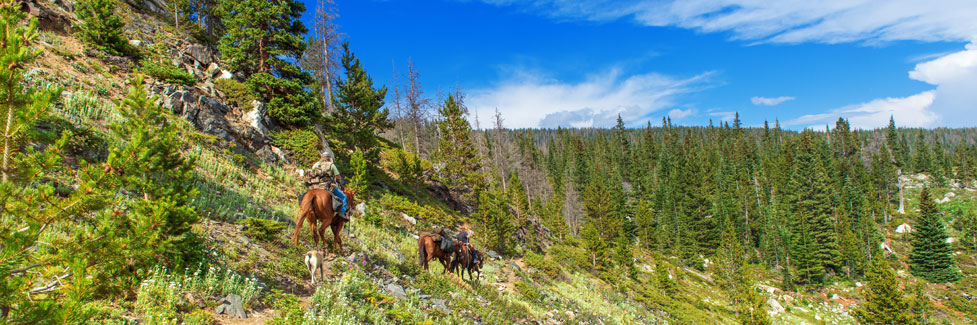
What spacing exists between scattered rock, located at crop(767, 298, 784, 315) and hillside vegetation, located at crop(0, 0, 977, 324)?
1429 mm

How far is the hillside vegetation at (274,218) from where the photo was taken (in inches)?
152

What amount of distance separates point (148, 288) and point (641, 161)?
105723 millimetres

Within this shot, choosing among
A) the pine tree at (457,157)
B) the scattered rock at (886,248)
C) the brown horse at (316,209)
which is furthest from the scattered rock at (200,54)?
the scattered rock at (886,248)

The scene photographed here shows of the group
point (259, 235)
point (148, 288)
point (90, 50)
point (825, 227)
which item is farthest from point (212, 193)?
point (825, 227)

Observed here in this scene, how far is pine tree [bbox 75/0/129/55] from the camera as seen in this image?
17.8 meters

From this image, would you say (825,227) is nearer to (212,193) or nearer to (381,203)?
(381,203)

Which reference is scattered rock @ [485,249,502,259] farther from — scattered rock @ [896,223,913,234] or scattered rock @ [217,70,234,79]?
scattered rock @ [896,223,913,234]

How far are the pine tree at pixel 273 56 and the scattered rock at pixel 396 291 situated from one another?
50.1 ft

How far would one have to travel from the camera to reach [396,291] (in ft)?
30.5

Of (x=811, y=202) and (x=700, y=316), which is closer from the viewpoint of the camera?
(x=700, y=316)

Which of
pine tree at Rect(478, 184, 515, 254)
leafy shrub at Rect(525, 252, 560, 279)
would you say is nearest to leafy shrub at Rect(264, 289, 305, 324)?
pine tree at Rect(478, 184, 515, 254)

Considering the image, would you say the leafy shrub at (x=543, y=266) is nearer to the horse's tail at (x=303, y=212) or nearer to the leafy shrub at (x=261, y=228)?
the horse's tail at (x=303, y=212)

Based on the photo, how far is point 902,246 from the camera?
209ft

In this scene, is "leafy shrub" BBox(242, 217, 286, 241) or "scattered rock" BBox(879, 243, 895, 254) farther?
"scattered rock" BBox(879, 243, 895, 254)
